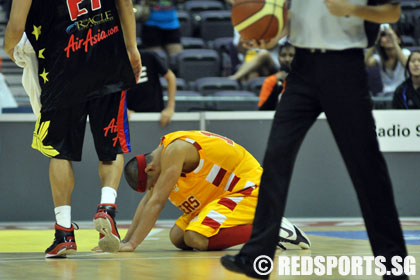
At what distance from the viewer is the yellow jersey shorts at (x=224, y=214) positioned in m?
6.03

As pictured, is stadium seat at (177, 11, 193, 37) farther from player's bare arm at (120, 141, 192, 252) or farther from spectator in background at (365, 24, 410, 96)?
player's bare arm at (120, 141, 192, 252)

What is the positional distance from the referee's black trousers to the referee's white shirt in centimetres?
4

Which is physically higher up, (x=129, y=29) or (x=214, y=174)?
(x=129, y=29)

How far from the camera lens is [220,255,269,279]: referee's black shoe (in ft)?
12.2

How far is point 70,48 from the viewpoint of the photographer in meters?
5.35

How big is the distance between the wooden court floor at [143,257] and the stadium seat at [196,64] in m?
4.53

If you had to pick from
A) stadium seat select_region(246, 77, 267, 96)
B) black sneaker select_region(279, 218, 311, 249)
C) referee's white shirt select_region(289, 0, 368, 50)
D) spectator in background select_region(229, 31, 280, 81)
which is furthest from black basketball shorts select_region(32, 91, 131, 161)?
spectator in background select_region(229, 31, 280, 81)

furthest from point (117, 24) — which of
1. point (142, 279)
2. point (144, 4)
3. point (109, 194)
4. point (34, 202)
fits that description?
point (144, 4)

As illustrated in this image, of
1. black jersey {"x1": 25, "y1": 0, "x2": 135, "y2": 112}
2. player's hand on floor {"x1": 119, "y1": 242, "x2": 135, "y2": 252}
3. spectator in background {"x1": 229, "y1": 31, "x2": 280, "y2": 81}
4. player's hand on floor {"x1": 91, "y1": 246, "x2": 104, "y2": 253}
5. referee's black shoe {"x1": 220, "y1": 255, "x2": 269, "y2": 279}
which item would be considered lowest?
spectator in background {"x1": 229, "y1": 31, "x2": 280, "y2": 81}

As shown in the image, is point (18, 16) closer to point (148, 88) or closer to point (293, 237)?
point (293, 237)

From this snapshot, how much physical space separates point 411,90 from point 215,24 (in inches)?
196

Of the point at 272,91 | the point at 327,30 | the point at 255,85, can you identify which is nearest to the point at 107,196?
the point at 327,30

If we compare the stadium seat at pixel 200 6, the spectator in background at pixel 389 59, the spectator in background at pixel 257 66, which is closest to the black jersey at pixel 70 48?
the spectator in background at pixel 257 66

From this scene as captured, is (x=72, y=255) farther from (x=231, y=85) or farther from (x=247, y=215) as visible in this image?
(x=231, y=85)
